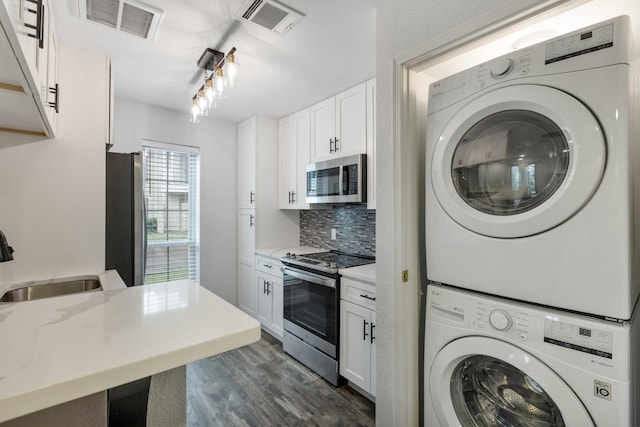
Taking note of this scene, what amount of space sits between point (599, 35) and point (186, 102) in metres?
3.13

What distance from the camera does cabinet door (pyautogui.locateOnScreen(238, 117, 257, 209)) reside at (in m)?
3.46

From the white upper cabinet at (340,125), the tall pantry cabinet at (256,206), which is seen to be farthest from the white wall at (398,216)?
the tall pantry cabinet at (256,206)

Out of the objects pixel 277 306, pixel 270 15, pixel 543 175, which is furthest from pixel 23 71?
pixel 277 306

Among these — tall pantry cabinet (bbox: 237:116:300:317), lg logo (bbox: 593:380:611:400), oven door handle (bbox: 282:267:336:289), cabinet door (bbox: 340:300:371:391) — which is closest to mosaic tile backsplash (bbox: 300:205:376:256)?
tall pantry cabinet (bbox: 237:116:300:317)

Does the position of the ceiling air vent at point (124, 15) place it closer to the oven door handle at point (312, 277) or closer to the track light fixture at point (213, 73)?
the track light fixture at point (213, 73)

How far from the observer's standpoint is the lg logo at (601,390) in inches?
36.6

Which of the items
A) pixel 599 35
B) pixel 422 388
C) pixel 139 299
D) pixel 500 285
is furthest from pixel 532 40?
pixel 139 299

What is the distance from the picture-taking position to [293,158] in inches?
132

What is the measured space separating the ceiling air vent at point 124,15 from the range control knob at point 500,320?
7.20ft

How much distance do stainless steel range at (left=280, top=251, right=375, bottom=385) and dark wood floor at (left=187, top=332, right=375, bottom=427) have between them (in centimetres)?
13

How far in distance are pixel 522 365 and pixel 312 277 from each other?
1.61 metres

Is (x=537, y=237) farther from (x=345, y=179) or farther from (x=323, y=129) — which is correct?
(x=323, y=129)

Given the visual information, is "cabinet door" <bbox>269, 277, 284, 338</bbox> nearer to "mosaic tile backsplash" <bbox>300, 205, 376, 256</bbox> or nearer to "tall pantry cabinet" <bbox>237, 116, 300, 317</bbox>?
"tall pantry cabinet" <bbox>237, 116, 300, 317</bbox>

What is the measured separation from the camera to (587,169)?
0.97m
